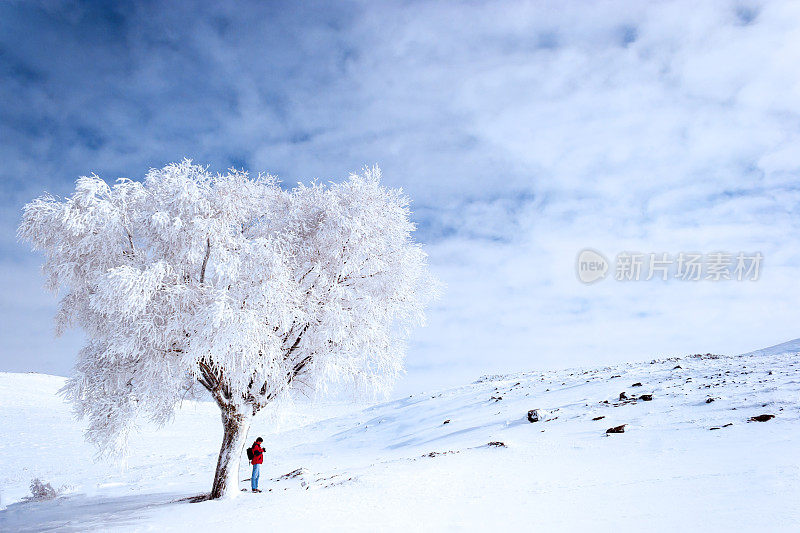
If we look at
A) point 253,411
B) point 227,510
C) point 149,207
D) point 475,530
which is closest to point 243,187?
point 149,207

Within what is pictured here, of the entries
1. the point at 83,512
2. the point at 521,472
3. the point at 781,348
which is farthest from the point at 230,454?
the point at 781,348

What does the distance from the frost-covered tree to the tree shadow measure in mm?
2204

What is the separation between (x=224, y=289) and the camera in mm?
13281

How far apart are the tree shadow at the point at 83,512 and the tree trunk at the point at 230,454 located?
0.77 m

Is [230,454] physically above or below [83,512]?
above

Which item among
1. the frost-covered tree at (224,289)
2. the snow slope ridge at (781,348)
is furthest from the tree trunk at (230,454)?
the snow slope ridge at (781,348)

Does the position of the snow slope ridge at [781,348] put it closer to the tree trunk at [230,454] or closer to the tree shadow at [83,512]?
the tree trunk at [230,454]

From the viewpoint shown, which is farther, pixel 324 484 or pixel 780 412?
pixel 324 484

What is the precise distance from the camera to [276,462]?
24656 millimetres

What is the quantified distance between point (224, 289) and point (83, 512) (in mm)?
10205

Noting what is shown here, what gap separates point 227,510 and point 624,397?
1491 cm

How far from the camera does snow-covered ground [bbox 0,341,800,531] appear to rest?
827 centimetres

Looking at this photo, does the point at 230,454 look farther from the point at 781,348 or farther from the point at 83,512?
the point at 781,348

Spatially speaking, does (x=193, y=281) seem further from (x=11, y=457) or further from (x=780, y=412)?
(x=11, y=457)
